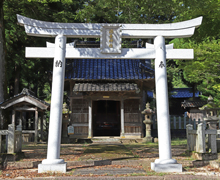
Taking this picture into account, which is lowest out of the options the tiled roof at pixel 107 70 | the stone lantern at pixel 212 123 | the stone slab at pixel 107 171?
the stone slab at pixel 107 171

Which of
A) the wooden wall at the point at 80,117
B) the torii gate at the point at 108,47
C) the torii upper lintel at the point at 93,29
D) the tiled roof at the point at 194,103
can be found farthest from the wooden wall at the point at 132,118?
the tiled roof at the point at 194,103

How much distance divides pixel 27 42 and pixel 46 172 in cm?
1302

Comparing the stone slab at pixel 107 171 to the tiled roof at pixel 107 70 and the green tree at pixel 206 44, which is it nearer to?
the green tree at pixel 206 44

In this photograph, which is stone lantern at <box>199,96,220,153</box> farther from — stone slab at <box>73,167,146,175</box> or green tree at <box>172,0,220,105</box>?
stone slab at <box>73,167,146,175</box>

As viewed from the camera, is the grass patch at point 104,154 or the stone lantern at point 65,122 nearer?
the grass patch at point 104,154

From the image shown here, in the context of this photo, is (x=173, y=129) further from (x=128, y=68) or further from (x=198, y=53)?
(x=198, y=53)

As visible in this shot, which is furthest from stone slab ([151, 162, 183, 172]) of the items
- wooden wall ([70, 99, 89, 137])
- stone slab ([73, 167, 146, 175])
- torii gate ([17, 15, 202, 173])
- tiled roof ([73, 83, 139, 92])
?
wooden wall ([70, 99, 89, 137])

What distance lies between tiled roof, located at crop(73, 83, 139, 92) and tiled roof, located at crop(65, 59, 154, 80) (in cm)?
39

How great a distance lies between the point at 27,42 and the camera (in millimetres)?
17000

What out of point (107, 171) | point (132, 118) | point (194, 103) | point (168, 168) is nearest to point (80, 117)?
point (132, 118)

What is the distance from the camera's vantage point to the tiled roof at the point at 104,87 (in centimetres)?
1363

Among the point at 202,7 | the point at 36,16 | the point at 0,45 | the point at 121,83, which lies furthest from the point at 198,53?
the point at 36,16

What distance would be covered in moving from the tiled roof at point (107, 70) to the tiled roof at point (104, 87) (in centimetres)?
39

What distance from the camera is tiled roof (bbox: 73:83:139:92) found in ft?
44.7
